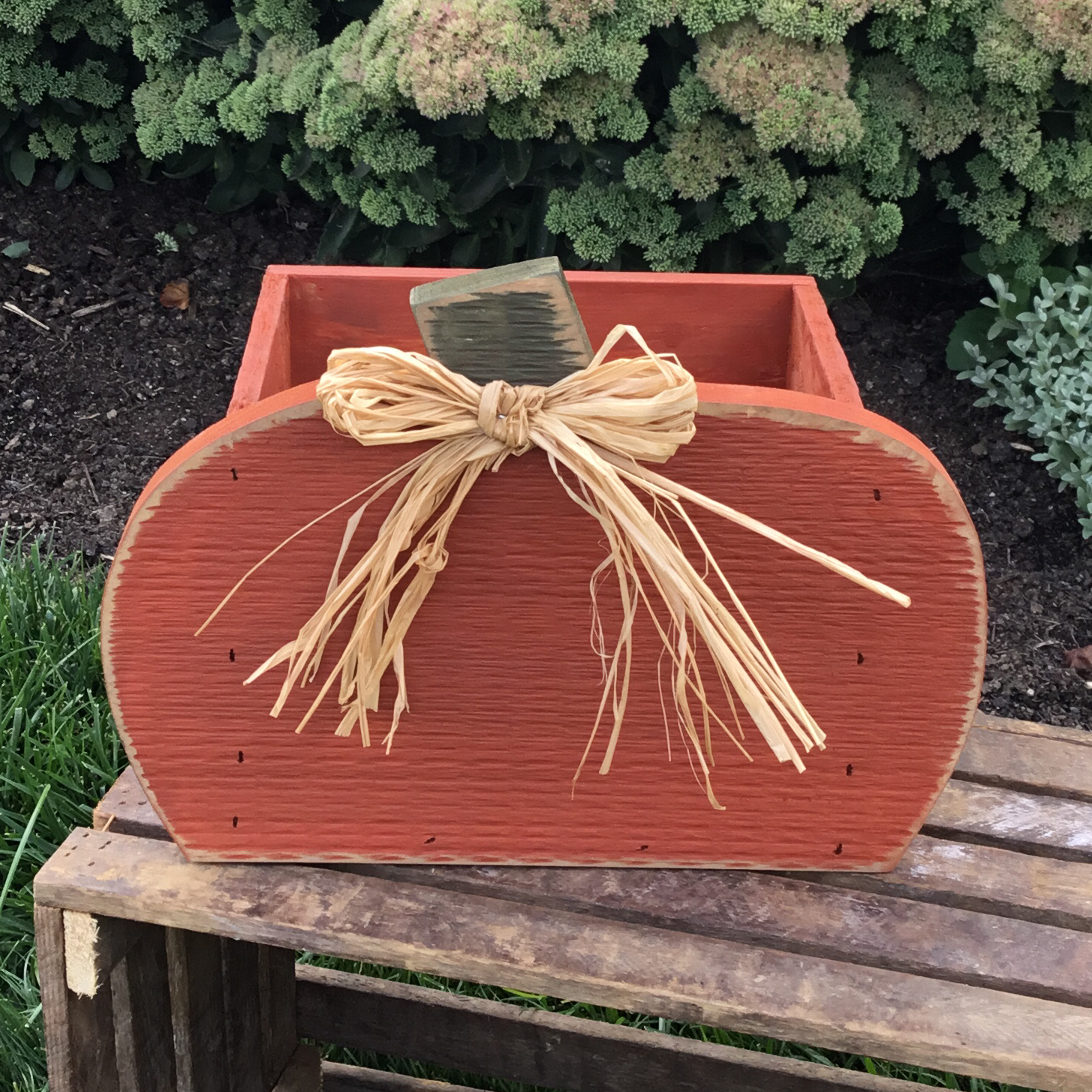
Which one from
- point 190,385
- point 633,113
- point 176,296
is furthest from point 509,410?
point 176,296

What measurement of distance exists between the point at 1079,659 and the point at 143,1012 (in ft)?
5.06

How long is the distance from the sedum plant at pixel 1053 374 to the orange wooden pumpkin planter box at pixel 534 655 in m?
1.20

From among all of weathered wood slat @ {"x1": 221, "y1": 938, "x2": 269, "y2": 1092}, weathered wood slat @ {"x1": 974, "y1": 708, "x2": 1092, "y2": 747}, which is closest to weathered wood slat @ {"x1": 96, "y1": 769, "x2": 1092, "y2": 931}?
weathered wood slat @ {"x1": 974, "y1": 708, "x2": 1092, "y2": 747}

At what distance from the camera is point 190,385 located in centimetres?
234

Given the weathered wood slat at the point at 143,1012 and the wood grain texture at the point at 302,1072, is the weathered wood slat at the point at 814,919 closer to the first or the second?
the weathered wood slat at the point at 143,1012

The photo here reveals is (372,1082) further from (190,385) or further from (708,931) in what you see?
(190,385)

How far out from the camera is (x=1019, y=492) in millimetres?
2111

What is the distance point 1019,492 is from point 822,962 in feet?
4.87

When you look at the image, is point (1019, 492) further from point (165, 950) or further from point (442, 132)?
point (165, 950)

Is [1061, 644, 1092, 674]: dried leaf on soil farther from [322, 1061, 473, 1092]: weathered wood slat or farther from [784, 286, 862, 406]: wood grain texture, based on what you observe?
[322, 1061, 473, 1092]: weathered wood slat

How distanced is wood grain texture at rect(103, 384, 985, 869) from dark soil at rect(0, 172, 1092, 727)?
3.72ft

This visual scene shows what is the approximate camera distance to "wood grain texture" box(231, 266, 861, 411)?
1.08 metres

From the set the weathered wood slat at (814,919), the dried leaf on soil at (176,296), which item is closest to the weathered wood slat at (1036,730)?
the weathered wood slat at (814,919)

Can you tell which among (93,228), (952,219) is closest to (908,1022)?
(952,219)
